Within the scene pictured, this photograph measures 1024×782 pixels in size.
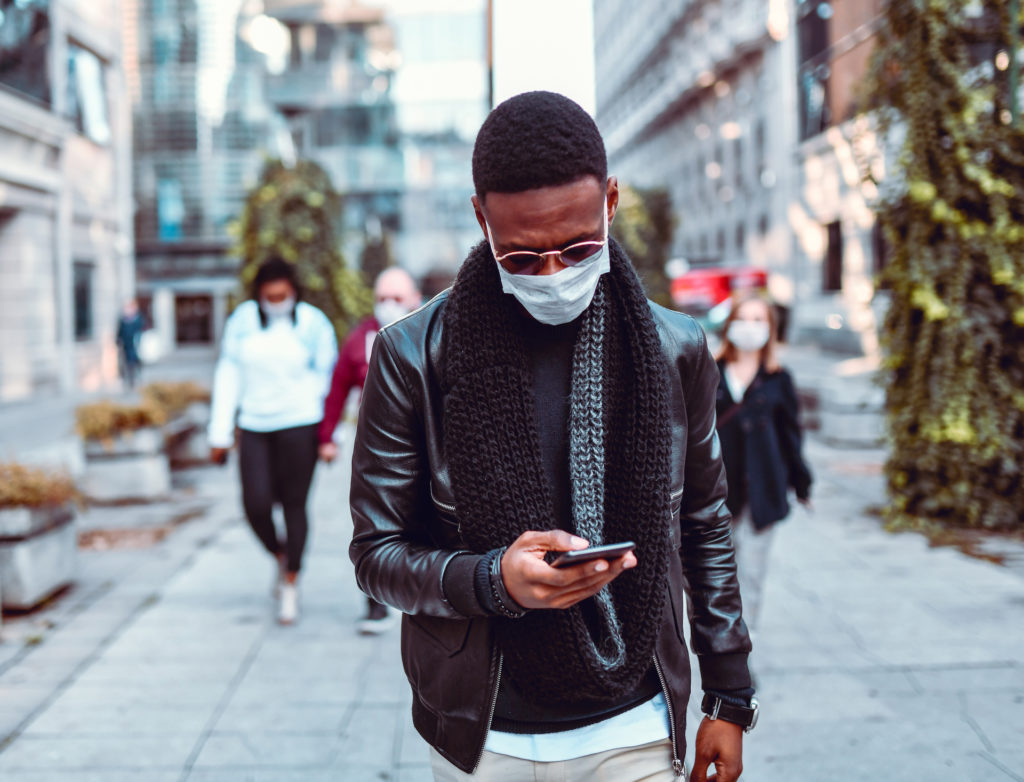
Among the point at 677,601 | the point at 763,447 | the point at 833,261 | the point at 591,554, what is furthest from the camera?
the point at 833,261

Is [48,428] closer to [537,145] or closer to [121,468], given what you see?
[121,468]

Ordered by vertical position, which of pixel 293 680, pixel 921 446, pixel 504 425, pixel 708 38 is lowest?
pixel 293 680

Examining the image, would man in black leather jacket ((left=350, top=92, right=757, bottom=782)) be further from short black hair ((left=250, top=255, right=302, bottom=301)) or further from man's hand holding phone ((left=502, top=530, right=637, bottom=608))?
short black hair ((left=250, top=255, right=302, bottom=301))

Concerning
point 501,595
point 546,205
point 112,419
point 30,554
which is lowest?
point 30,554

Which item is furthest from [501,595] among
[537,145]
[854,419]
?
[854,419]

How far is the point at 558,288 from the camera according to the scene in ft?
5.80

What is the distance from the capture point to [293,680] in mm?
4824

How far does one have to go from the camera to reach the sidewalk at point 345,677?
389 centimetres

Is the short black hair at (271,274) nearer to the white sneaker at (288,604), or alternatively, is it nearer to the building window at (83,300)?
the white sneaker at (288,604)

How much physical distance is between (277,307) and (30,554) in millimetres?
2008

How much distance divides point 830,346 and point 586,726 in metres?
21.2

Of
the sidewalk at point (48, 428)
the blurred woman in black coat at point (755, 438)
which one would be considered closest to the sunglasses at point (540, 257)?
the blurred woman in black coat at point (755, 438)

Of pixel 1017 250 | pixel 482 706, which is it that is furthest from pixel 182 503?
pixel 482 706

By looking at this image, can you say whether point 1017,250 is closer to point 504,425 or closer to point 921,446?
point 921,446
